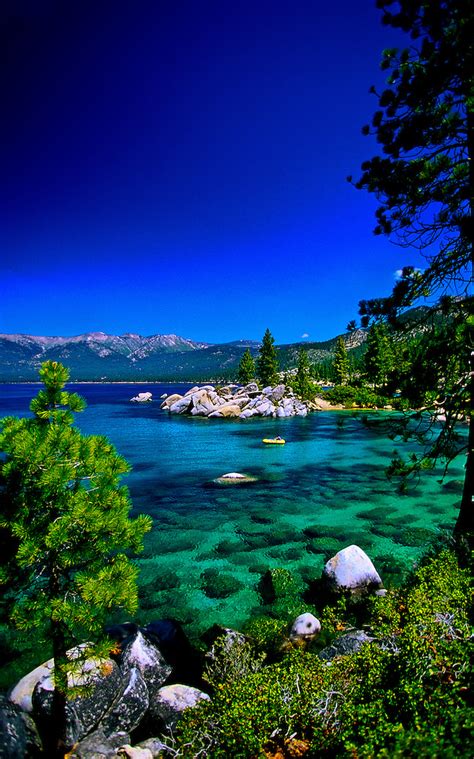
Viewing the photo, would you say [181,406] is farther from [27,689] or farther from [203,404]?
[27,689]

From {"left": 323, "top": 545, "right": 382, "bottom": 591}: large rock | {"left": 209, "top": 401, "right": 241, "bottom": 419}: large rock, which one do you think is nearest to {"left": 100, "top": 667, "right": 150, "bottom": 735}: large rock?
{"left": 323, "top": 545, "right": 382, "bottom": 591}: large rock

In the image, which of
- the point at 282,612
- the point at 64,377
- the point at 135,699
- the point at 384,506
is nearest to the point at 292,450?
the point at 384,506

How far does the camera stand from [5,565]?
6043 millimetres

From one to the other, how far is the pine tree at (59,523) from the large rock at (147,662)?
3.01 m

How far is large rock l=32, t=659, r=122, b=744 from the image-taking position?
7.93 metres

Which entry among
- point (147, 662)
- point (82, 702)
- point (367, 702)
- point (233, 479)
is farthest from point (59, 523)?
point (233, 479)

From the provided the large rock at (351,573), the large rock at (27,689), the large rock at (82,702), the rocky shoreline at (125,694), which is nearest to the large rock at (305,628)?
the rocky shoreline at (125,694)

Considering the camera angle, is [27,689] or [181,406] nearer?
[27,689]

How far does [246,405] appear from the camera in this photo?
8731 cm

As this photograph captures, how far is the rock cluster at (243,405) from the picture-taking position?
82250 millimetres

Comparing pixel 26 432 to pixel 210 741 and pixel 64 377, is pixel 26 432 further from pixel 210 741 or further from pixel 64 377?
pixel 210 741

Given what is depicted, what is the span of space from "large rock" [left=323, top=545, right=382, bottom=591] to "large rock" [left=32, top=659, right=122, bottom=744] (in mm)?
8319

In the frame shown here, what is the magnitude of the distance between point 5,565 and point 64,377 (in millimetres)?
3112

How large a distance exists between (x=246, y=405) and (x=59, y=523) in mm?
81455
